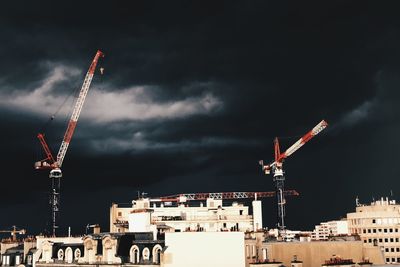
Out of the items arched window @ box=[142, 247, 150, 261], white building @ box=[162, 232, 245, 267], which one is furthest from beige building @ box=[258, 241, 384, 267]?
arched window @ box=[142, 247, 150, 261]

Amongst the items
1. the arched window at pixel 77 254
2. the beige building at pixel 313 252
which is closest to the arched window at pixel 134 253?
the arched window at pixel 77 254

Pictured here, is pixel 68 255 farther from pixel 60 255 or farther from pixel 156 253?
pixel 156 253

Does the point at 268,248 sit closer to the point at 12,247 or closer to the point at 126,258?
the point at 126,258

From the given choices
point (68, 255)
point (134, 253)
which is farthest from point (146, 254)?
point (68, 255)

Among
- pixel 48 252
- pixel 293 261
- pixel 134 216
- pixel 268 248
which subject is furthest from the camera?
pixel 134 216

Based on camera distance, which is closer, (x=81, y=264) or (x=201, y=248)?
(x=201, y=248)

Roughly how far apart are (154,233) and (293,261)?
89.3 ft

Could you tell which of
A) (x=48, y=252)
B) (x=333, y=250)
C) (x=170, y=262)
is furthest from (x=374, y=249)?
(x=48, y=252)

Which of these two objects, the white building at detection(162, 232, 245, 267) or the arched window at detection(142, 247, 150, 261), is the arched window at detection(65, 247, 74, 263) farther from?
Answer: the white building at detection(162, 232, 245, 267)

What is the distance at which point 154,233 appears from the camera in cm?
12506

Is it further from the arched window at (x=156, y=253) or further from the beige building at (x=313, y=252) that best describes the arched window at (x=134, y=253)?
the beige building at (x=313, y=252)

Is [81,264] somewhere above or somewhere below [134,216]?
below

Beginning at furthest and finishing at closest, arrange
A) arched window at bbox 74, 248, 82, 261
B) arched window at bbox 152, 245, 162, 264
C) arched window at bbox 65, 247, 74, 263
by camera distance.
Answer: arched window at bbox 65, 247, 74, 263 → arched window at bbox 74, 248, 82, 261 → arched window at bbox 152, 245, 162, 264

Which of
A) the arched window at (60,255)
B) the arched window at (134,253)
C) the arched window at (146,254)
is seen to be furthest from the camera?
the arched window at (60,255)
